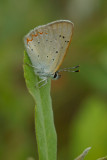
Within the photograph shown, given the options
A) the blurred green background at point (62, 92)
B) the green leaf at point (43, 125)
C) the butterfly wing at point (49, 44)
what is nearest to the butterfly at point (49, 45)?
the butterfly wing at point (49, 44)

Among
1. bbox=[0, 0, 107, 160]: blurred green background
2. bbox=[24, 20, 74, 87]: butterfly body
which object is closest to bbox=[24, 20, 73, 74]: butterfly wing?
bbox=[24, 20, 74, 87]: butterfly body

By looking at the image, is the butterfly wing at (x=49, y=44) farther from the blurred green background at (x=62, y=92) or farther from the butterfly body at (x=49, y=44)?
the blurred green background at (x=62, y=92)

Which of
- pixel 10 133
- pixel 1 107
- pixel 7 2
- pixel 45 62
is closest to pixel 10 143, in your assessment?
pixel 10 133

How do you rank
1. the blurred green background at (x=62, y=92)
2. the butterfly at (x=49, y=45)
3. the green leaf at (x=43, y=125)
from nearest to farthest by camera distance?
the green leaf at (x=43, y=125)
the butterfly at (x=49, y=45)
the blurred green background at (x=62, y=92)

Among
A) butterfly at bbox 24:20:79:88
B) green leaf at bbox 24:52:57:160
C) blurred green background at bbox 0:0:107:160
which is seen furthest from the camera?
blurred green background at bbox 0:0:107:160

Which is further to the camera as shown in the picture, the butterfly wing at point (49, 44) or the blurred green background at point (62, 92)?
the blurred green background at point (62, 92)

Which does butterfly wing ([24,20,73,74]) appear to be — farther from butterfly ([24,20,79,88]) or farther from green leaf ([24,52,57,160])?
green leaf ([24,52,57,160])

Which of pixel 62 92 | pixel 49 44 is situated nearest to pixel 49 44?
pixel 49 44
